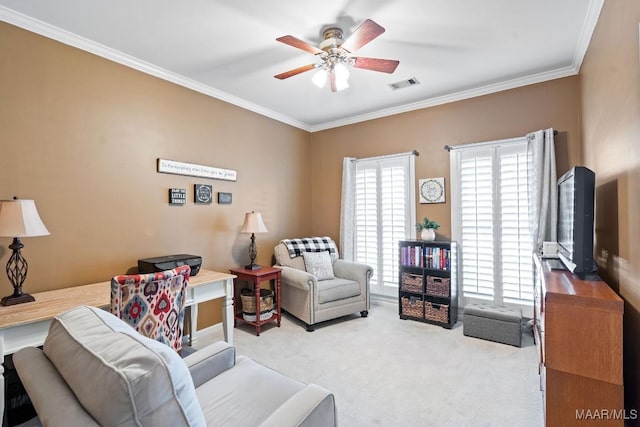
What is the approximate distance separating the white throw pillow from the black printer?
1.44 m

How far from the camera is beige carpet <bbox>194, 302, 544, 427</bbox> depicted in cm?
202

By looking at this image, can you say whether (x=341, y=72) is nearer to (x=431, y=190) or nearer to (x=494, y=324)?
(x=431, y=190)

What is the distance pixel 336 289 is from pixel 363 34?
8.54ft

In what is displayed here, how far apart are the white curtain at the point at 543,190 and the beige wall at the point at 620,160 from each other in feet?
2.30

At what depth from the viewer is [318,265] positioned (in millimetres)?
3975

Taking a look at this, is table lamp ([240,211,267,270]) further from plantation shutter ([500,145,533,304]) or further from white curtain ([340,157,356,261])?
plantation shutter ([500,145,533,304])

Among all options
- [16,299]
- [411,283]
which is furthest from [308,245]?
[16,299]

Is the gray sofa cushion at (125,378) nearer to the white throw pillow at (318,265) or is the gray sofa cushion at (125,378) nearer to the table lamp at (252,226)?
the table lamp at (252,226)

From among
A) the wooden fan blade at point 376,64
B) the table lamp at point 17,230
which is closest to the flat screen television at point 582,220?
the wooden fan blade at point 376,64

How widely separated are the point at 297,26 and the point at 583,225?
7.82 ft

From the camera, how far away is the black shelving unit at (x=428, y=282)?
3.51 m

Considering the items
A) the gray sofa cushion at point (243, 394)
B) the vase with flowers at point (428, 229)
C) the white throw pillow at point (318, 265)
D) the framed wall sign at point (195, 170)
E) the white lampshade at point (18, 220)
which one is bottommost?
the gray sofa cushion at point (243, 394)

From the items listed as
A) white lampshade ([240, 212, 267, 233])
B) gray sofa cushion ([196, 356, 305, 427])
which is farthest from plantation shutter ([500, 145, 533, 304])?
gray sofa cushion ([196, 356, 305, 427])

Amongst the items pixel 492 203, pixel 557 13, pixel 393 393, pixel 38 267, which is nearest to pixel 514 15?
pixel 557 13
